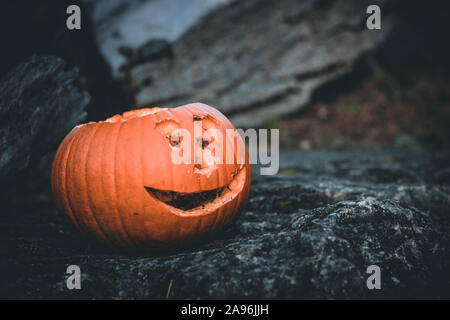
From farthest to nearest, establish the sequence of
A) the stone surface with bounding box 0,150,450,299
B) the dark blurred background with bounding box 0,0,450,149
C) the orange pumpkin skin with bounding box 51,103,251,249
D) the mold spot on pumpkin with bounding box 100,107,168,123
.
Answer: the dark blurred background with bounding box 0,0,450,149 < the mold spot on pumpkin with bounding box 100,107,168,123 < the orange pumpkin skin with bounding box 51,103,251,249 < the stone surface with bounding box 0,150,450,299

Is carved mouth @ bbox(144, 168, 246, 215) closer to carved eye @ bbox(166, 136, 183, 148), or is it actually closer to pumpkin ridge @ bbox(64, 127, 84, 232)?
carved eye @ bbox(166, 136, 183, 148)

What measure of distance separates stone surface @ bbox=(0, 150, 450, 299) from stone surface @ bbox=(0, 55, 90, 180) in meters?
0.60

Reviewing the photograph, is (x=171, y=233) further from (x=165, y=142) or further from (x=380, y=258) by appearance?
(x=380, y=258)

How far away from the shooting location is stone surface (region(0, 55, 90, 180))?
214 cm

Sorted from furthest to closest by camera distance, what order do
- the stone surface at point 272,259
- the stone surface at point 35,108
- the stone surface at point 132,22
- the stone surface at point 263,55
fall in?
the stone surface at point 263,55 < the stone surface at point 132,22 < the stone surface at point 35,108 < the stone surface at point 272,259

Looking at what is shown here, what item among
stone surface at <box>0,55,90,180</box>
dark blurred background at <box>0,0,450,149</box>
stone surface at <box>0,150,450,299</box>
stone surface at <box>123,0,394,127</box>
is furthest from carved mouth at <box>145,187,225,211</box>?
stone surface at <box>123,0,394,127</box>

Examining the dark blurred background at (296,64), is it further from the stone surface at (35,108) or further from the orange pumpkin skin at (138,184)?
the orange pumpkin skin at (138,184)

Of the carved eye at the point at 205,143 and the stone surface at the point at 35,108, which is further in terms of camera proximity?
the stone surface at the point at 35,108

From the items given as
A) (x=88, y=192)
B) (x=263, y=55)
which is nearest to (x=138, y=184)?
(x=88, y=192)

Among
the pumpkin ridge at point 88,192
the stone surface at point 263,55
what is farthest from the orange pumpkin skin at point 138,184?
the stone surface at point 263,55

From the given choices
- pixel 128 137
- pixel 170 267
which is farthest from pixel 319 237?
pixel 128 137

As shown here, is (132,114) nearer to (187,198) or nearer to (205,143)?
(205,143)

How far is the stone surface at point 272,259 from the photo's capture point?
1.43 m
